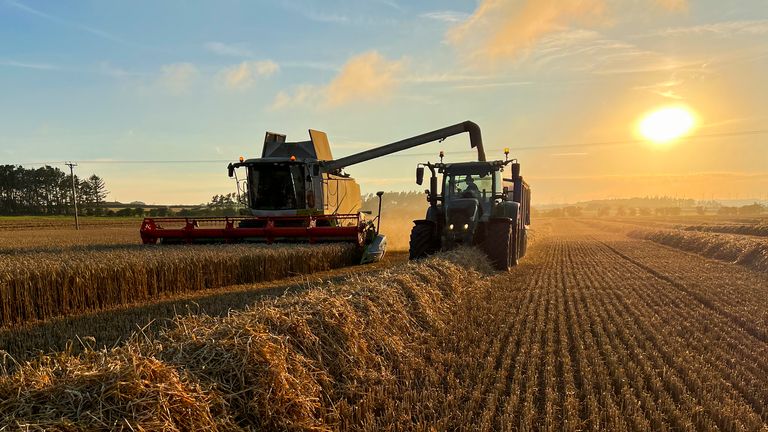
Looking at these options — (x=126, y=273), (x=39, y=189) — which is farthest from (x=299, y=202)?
(x=39, y=189)

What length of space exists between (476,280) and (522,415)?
220 inches

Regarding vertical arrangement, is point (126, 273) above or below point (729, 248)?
above

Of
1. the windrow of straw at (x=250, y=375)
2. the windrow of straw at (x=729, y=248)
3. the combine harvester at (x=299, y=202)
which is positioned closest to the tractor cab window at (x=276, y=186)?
the combine harvester at (x=299, y=202)

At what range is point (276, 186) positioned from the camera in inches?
556

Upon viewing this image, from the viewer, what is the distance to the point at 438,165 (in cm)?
1284

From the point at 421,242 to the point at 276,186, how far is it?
4830 mm

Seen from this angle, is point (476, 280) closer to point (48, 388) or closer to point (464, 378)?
point (464, 378)

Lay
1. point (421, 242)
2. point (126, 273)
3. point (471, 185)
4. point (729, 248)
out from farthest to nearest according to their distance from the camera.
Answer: point (729, 248)
point (471, 185)
point (421, 242)
point (126, 273)

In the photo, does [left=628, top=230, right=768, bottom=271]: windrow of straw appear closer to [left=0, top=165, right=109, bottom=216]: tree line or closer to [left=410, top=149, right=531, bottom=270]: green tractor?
[left=410, top=149, right=531, bottom=270]: green tractor

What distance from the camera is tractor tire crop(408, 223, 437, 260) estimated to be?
39.0 ft

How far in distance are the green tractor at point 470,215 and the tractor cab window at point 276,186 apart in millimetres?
3767

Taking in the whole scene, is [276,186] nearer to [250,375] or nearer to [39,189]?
[250,375]

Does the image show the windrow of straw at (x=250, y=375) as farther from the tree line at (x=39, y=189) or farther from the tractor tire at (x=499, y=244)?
the tree line at (x=39, y=189)

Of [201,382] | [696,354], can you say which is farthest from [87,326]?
[696,354]
